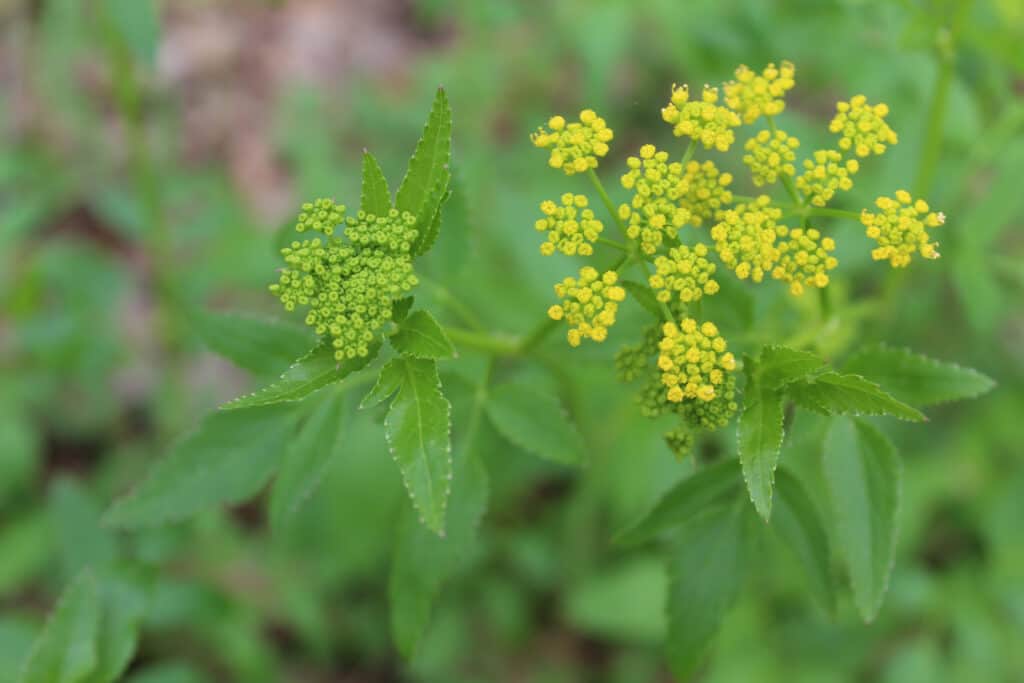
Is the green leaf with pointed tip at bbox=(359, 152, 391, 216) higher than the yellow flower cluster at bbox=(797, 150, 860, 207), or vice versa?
the yellow flower cluster at bbox=(797, 150, 860, 207)

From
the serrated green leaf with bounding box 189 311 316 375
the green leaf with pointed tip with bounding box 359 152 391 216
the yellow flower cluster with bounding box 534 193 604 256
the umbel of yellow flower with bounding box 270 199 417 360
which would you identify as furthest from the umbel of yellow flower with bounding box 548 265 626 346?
the serrated green leaf with bounding box 189 311 316 375

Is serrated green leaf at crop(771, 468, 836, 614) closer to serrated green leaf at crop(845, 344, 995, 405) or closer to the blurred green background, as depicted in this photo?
serrated green leaf at crop(845, 344, 995, 405)

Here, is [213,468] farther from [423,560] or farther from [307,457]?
[423,560]

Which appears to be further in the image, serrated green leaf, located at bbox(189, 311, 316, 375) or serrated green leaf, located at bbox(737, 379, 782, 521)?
serrated green leaf, located at bbox(189, 311, 316, 375)

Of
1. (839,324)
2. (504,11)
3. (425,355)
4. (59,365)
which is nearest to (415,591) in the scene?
(425,355)

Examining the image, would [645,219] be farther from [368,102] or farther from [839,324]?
[368,102]

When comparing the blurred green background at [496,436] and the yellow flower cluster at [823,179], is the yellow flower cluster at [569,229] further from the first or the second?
the blurred green background at [496,436]

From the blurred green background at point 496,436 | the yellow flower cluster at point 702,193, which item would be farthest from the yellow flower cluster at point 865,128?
the blurred green background at point 496,436

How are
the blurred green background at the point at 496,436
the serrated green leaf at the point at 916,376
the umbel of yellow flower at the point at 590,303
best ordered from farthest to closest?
the blurred green background at the point at 496,436, the serrated green leaf at the point at 916,376, the umbel of yellow flower at the point at 590,303
